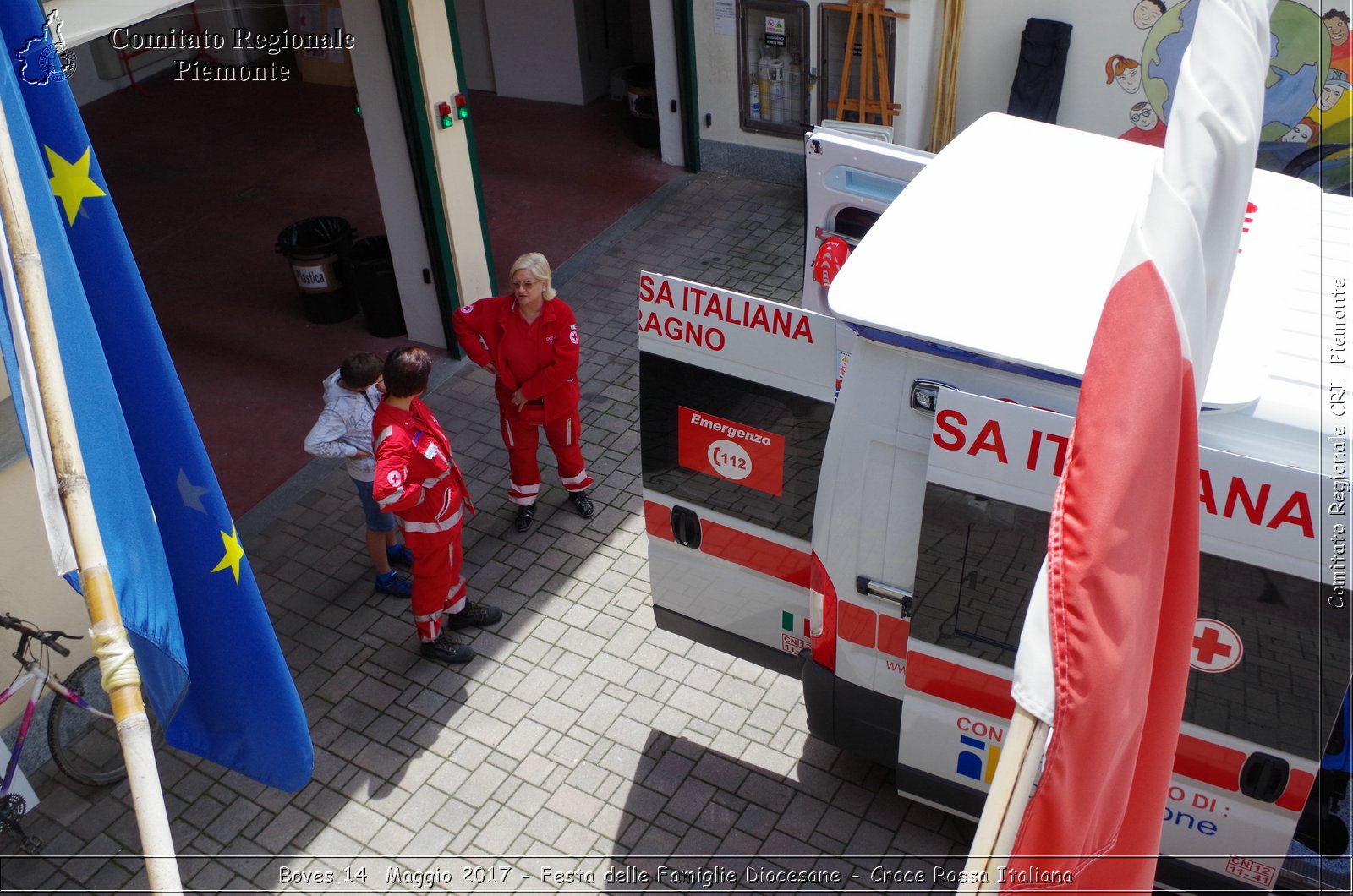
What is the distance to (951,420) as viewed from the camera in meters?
4.08

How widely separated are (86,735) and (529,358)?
3143 mm

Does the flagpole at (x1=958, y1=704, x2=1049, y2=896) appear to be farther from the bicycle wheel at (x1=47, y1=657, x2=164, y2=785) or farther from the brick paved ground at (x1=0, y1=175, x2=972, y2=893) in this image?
the bicycle wheel at (x1=47, y1=657, x2=164, y2=785)

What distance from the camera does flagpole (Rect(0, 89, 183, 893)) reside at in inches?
79.6

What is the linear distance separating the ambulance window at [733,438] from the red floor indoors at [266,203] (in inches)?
151

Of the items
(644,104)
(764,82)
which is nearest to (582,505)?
(764,82)

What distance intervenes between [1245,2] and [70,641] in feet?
19.7

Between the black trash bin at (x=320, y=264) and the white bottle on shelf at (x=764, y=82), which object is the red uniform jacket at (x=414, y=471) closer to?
the black trash bin at (x=320, y=264)

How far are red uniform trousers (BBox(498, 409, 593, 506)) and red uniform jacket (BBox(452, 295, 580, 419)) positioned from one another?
0.18m

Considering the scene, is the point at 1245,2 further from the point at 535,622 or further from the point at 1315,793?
the point at 535,622

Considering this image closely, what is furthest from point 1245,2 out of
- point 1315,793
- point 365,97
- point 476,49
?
point 476,49

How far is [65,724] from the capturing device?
5.99m

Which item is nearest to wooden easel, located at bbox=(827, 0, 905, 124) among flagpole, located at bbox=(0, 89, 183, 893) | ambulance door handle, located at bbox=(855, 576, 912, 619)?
ambulance door handle, located at bbox=(855, 576, 912, 619)

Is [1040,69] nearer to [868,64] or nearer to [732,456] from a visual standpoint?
[868,64]

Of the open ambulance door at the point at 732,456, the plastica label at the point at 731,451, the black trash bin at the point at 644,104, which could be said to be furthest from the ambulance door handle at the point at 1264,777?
the black trash bin at the point at 644,104
